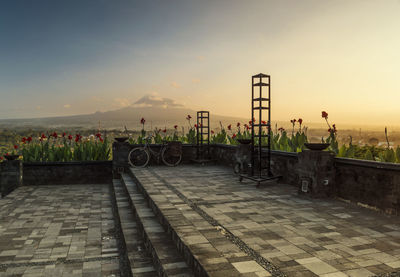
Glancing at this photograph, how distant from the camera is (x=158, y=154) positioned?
993cm

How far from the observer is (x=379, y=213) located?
14.4 ft

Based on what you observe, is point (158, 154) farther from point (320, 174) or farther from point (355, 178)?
point (355, 178)

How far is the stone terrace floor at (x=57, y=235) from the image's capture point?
386cm

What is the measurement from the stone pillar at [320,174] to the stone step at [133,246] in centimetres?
274

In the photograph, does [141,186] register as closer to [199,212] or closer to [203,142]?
[199,212]

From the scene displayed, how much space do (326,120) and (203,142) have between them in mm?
4423

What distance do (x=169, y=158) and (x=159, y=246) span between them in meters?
6.51

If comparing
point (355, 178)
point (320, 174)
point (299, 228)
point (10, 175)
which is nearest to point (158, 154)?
point (10, 175)

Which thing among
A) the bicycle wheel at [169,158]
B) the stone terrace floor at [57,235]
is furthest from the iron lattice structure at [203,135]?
the stone terrace floor at [57,235]

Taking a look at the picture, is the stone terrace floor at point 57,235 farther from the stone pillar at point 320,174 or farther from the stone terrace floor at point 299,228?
the stone pillar at point 320,174

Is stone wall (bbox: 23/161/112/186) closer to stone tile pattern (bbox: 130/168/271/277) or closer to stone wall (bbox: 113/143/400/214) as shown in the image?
stone tile pattern (bbox: 130/168/271/277)

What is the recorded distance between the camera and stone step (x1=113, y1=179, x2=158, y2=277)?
3.40 metres

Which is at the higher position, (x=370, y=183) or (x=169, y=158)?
(x=370, y=183)

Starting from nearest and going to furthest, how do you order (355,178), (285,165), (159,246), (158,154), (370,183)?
(159,246) → (370,183) → (355,178) → (285,165) → (158,154)
